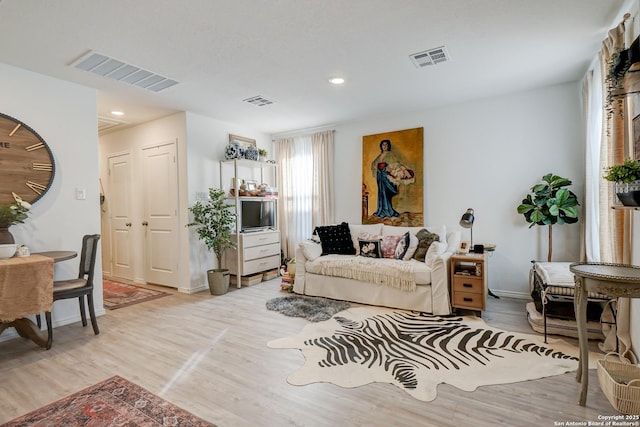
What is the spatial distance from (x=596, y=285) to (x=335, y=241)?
2977 millimetres

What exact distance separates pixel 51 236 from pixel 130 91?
5.74 ft

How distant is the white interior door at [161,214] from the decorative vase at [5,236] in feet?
6.38

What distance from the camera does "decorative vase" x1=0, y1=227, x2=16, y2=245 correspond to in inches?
106

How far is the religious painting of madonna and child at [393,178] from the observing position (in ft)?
15.1

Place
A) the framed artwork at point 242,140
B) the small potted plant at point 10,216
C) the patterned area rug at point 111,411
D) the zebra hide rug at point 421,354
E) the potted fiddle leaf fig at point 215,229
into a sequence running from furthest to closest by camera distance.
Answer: the framed artwork at point 242,140 → the potted fiddle leaf fig at point 215,229 → the small potted plant at point 10,216 → the zebra hide rug at point 421,354 → the patterned area rug at point 111,411

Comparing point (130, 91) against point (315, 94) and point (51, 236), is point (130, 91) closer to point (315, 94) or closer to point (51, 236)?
point (51, 236)

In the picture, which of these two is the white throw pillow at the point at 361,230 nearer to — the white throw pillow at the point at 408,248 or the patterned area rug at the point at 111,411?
the white throw pillow at the point at 408,248

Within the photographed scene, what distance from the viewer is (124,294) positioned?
442cm

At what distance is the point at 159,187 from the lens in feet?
15.8

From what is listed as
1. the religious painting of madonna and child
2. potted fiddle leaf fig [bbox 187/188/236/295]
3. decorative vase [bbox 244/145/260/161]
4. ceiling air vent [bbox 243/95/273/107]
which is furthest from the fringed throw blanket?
ceiling air vent [bbox 243/95/273/107]

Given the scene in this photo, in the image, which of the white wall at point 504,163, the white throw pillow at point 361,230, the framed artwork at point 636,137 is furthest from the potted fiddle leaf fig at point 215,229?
the framed artwork at point 636,137

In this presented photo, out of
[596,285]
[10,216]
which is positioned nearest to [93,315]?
[10,216]

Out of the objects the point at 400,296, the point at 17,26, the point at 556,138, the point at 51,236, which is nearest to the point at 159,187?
the point at 51,236

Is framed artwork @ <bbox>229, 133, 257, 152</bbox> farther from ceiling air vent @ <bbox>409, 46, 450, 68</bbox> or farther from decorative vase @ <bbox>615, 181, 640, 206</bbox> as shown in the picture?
decorative vase @ <bbox>615, 181, 640, 206</bbox>
